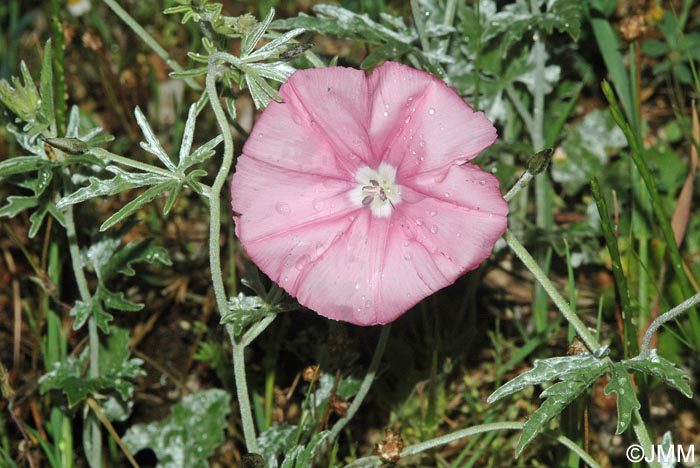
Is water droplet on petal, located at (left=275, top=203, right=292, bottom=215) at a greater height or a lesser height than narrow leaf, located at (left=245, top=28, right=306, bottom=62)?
lesser

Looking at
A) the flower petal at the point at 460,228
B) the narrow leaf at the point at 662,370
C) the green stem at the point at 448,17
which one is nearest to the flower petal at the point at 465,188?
A: the flower petal at the point at 460,228

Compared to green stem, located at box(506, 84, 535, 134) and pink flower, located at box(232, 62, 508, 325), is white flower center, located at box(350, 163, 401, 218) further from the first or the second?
green stem, located at box(506, 84, 535, 134)

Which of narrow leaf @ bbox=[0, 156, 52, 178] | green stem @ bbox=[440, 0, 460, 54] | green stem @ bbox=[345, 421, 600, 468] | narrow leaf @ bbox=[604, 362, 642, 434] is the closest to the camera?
narrow leaf @ bbox=[604, 362, 642, 434]

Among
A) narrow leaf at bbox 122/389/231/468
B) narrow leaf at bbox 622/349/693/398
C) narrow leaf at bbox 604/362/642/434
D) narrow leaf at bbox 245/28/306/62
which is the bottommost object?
narrow leaf at bbox 122/389/231/468

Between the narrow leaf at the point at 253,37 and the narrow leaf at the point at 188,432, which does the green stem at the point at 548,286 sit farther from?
the narrow leaf at the point at 188,432

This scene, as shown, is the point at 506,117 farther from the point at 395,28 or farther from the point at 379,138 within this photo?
the point at 379,138

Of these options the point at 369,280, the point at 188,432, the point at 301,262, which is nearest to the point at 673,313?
the point at 369,280

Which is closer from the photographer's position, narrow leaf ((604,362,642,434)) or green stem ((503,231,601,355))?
narrow leaf ((604,362,642,434))

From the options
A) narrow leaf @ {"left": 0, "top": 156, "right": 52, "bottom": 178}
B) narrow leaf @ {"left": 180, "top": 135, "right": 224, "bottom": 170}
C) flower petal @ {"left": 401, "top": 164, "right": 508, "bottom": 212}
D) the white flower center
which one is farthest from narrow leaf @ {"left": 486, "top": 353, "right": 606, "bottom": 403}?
narrow leaf @ {"left": 0, "top": 156, "right": 52, "bottom": 178}
